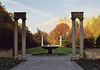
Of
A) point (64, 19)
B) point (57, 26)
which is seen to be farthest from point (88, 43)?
point (64, 19)

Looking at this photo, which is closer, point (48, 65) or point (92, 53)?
point (48, 65)

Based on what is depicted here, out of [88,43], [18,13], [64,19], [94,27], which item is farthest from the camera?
[64,19]

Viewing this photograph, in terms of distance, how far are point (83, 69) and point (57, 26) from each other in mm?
82733

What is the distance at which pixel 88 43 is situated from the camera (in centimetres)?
A: 3100

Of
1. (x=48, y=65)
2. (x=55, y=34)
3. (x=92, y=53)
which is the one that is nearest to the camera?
(x=48, y=65)

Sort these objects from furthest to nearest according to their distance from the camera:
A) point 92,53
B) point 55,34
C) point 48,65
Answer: point 55,34 < point 92,53 < point 48,65

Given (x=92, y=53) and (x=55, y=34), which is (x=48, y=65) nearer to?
(x=92, y=53)

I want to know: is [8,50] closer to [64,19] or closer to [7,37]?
[7,37]

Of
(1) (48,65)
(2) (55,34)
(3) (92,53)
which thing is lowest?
(1) (48,65)

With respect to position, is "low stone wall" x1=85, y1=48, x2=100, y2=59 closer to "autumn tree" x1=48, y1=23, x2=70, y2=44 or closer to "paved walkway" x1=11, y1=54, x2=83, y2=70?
"paved walkway" x1=11, y1=54, x2=83, y2=70

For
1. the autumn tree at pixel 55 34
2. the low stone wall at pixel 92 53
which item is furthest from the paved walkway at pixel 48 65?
the autumn tree at pixel 55 34

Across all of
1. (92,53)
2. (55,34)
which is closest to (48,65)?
(92,53)

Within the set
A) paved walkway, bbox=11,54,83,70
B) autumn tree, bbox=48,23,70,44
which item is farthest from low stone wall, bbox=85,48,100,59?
autumn tree, bbox=48,23,70,44

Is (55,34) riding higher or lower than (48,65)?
higher
